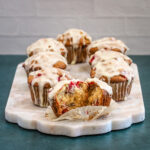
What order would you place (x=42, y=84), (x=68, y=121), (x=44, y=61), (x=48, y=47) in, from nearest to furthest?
(x=68, y=121), (x=42, y=84), (x=44, y=61), (x=48, y=47)

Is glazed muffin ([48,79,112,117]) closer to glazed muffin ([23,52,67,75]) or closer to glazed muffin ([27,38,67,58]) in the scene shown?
glazed muffin ([23,52,67,75])

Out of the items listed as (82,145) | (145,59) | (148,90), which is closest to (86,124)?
(82,145)

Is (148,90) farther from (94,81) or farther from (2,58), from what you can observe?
(2,58)

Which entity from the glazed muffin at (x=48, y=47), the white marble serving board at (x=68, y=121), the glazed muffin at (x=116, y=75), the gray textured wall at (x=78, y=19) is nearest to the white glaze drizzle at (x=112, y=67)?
the glazed muffin at (x=116, y=75)

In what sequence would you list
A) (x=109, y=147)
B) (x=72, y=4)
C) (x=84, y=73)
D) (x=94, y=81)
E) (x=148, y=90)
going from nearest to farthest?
(x=109, y=147) → (x=94, y=81) → (x=148, y=90) → (x=84, y=73) → (x=72, y=4)

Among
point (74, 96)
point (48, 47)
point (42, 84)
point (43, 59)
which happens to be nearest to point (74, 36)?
point (48, 47)

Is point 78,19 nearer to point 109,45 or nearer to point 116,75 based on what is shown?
point 109,45

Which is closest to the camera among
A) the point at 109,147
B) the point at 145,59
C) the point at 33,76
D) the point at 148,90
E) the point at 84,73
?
the point at 109,147
